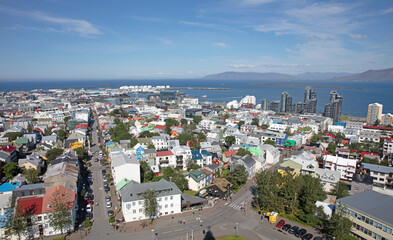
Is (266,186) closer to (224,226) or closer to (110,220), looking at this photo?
(224,226)

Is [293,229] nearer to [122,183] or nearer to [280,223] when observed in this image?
[280,223]

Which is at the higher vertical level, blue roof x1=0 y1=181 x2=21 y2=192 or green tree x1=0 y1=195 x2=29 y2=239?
green tree x1=0 y1=195 x2=29 y2=239

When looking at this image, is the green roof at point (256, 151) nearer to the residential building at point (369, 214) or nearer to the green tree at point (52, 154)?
the residential building at point (369, 214)

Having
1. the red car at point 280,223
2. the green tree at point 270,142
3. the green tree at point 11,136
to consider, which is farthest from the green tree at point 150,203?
the green tree at point 11,136

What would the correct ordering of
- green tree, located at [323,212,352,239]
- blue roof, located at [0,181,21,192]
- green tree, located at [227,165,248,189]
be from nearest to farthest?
1. green tree, located at [323,212,352,239]
2. blue roof, located at [0,181,21,192]
3. green tree, located at [227,165,248,189]

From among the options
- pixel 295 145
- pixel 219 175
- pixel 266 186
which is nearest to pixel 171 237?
pixel 266 186

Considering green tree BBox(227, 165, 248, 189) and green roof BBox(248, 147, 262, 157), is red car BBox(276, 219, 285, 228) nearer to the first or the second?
green tree BBox(227, 165, 248, 189)

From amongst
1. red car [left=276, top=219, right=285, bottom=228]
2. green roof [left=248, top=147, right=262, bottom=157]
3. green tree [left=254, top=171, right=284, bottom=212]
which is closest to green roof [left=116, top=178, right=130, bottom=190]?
green tree [left=254, top=171, right=284, bottom=212]
